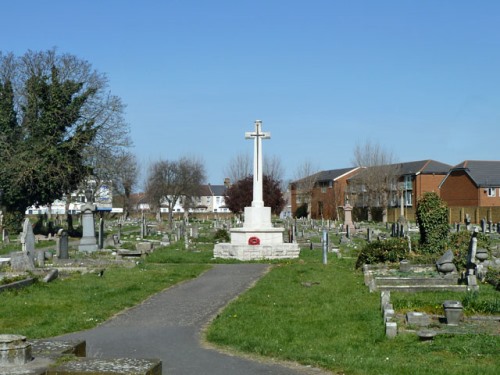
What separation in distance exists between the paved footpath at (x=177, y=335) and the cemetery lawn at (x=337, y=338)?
0.42 meters

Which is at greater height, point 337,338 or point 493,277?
point 493,277

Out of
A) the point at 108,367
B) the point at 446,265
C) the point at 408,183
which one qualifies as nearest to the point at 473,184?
the point at 408,183

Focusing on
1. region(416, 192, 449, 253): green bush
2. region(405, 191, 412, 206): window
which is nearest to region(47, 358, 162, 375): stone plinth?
region(416, 192, 449, 253): green bush

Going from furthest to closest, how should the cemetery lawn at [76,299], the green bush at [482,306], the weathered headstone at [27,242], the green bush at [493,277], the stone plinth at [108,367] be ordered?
the weathered headstone at [27,242]
the green bush at [493,277]
the green bush at [482,306]
the cemetery lawn at [76,299]
the stone plinth at [108,367]

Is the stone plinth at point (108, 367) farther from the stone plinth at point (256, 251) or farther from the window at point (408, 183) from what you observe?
the window at point (408, 183)

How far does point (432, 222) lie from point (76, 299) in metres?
15.1

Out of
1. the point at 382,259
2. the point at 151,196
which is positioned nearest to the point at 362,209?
the point at 151,196

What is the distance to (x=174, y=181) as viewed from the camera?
104m

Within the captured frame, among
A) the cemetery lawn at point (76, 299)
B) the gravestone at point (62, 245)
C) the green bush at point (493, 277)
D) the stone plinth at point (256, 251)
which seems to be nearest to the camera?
the cemetery lawn at point (76, 299)

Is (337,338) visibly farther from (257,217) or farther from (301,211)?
(301,211)

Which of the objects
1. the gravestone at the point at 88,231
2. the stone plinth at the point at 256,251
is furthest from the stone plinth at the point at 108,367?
the gravestone at the point at 88,231

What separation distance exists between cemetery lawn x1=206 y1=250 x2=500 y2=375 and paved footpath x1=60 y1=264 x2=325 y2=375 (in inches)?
16.4

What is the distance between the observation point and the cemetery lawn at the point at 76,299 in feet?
42.3

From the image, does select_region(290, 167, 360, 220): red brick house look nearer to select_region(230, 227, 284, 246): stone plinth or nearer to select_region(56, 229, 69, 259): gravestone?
select_region(230, 227, 284, 246): stone plinth
